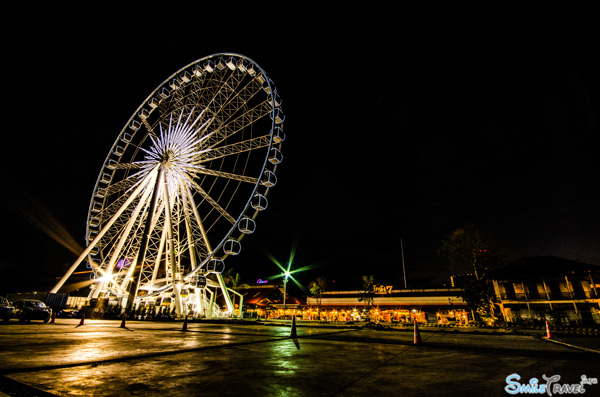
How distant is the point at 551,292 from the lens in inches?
1406

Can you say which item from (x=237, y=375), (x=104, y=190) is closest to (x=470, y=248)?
(x=237, y=375)

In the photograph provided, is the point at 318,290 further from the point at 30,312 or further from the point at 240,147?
the point at 30,312

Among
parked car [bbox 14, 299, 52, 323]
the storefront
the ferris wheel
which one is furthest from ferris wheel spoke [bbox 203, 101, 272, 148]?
the storefront

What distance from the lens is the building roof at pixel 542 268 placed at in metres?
34.5

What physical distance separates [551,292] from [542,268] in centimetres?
345

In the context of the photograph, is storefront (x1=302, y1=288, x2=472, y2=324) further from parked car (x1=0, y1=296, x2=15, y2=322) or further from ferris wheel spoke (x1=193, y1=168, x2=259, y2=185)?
parked car (x1=0, y1=296, x2=15, y2=322)

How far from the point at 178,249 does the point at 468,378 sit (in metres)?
29.6

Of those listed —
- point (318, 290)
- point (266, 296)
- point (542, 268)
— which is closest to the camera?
point (542, 268)

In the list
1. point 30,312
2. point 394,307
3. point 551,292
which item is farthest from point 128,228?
point 551,292

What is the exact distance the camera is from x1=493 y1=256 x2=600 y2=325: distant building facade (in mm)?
32281

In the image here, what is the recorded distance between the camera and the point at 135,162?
1134 inches

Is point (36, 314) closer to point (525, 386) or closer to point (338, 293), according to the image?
point (525, 386)

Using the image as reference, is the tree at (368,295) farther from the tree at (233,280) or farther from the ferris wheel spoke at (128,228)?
the ferris wheel spoke at (128,228)

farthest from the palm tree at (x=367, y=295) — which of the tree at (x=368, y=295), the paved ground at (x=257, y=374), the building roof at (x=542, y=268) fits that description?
the paved ground at (x=257, y=374)
